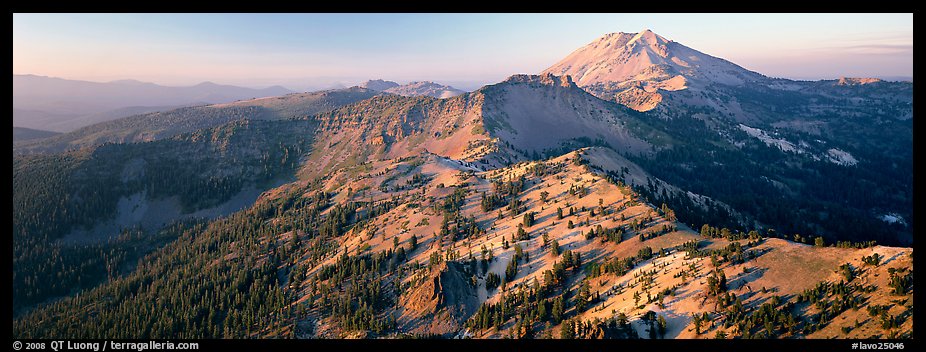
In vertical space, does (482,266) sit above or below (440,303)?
above

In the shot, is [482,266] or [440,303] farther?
[482,266]

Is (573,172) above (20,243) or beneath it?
above

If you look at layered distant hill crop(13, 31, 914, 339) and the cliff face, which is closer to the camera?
layered distant hill crop(13, 31, 914, 339)

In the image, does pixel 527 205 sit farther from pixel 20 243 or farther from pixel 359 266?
pixel 20 243

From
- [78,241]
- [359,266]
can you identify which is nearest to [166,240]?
[78,241]

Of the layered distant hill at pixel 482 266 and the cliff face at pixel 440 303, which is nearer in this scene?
the layered distant hill at pixel 482 266

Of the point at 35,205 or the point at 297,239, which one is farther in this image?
the point at 35,205
